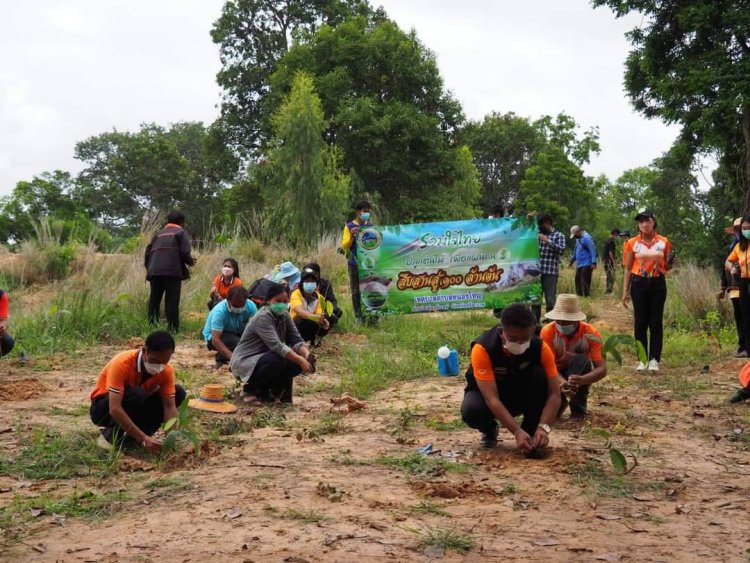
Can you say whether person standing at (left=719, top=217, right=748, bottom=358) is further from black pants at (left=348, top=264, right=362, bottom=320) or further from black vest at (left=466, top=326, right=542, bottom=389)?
black pants at (left=348, top=264, right=362, bottom=320)

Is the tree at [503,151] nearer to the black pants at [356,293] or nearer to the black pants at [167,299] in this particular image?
the black pants at [356,293]

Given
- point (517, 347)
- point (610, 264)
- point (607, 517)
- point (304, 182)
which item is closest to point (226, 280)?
point (517, 347)

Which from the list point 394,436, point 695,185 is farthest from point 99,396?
point 695,185

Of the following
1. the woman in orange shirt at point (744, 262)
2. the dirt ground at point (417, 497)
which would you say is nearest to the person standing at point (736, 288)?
the woman in orange shirt at point (744, 262)

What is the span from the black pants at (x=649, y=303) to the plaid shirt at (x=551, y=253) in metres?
3.14

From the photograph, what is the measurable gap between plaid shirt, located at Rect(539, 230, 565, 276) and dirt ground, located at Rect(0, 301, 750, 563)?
517 centimetres

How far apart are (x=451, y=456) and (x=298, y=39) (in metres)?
28.9

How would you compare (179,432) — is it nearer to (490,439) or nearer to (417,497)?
(417,497)

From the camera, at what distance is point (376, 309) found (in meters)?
11.7

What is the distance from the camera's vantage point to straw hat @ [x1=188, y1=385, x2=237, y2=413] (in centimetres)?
646

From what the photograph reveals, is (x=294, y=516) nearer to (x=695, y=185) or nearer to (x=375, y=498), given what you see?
(x=375, y=498)

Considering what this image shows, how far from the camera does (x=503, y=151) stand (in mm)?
48438

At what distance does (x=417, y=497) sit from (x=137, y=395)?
2.04 m

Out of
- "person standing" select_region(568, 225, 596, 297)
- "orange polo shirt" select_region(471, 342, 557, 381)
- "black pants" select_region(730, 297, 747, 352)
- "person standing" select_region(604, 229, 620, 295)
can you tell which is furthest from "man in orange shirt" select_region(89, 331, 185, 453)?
"person standing" select_region(604, 229, 620, 295)
